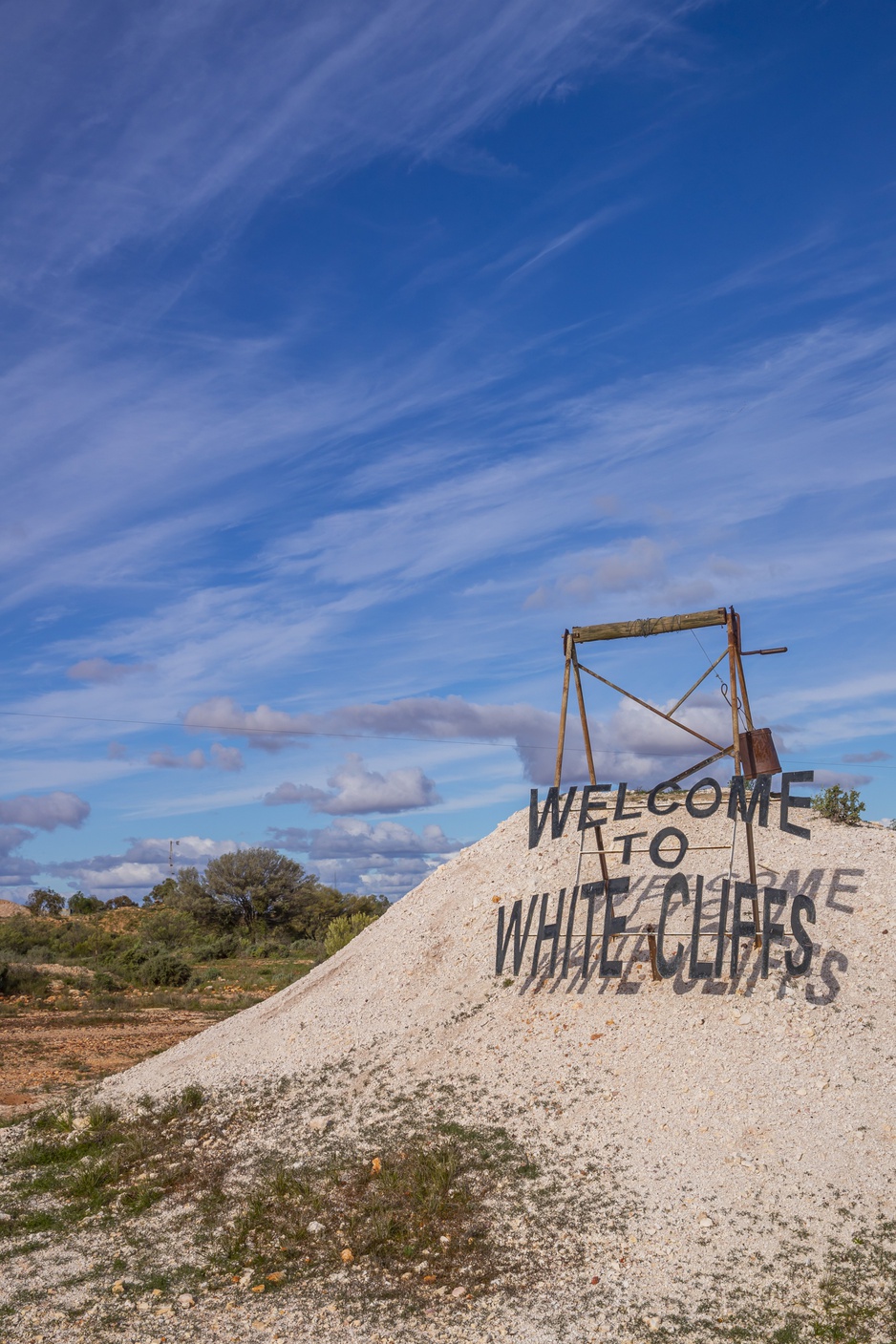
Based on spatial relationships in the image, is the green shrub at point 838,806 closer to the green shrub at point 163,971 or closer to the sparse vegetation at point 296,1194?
the sparse vegetation at point 296,1194

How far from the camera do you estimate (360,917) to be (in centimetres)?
2802

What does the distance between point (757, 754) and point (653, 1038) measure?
3.53 m

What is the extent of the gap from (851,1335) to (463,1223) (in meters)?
3.06

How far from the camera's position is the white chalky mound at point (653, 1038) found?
8.37m

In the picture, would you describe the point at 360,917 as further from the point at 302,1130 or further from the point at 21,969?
the point at 302,1130

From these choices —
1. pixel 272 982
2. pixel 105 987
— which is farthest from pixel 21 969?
pixel 272 982

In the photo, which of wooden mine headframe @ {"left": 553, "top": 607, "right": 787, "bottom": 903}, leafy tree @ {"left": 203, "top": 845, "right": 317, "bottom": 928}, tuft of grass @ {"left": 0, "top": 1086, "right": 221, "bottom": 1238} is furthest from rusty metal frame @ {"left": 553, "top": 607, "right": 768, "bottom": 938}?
leafy tree @ {"left": 203, "top": 845, "right": 317, "bottom": 928}

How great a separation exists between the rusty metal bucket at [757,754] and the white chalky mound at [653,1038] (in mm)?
1631

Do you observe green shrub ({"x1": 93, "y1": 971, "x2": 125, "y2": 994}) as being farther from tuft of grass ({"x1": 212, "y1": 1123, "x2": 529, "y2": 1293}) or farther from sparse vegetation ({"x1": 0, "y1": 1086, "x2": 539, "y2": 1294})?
tuft of grass ({"x1": 212, "y1": 1123, "x2": 529, "y2": 1293})

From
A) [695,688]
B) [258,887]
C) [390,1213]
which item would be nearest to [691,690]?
[695,688]

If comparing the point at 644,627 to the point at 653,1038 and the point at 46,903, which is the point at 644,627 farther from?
the point at 46,903

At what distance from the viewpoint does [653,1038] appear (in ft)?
33.3

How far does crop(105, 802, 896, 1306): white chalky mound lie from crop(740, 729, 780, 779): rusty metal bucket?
163 cm

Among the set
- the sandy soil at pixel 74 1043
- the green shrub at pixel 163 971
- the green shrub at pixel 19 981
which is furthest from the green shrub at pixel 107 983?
the sandy soil at pixel 74 1043
